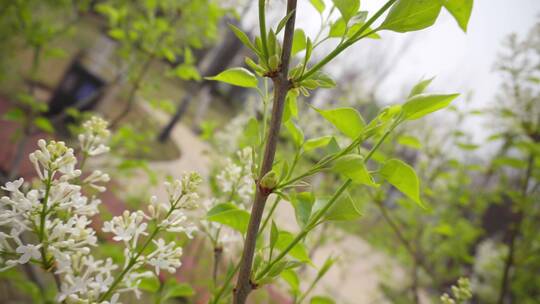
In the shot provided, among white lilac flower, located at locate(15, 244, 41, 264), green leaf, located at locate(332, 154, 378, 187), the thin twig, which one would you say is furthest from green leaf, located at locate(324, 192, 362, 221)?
the thin twig

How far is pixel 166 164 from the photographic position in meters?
8.01

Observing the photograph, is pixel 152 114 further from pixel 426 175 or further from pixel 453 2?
pixel 453 2

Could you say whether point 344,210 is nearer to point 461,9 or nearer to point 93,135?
point 461,9

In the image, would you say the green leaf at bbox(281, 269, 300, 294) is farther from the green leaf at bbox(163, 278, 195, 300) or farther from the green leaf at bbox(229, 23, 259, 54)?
the green leaf at bbox(229, 23, 259, 54)

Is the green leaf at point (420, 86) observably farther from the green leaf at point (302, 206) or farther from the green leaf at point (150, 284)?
the green leaf at point (150, 284)

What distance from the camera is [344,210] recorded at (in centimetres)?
43

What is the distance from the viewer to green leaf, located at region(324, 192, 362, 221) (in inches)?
16.7

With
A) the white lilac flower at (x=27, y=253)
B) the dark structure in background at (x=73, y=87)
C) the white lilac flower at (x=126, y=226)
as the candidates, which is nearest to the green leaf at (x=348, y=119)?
the white lilac flower at (x=126, y=226)

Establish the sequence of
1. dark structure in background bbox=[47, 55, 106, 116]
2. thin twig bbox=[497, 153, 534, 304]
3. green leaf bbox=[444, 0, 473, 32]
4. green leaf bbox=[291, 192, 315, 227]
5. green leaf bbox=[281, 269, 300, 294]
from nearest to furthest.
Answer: green leaf bbox=[444, 0, 473, 32] → green leaf bbox=[291, 192, 315, 227] → green leaf bbox=[281, 269, 300, 294] → thin twig bbox=[497, 153, 534, 304] → dark structure in background bbox=[47, 55, 106, 116]

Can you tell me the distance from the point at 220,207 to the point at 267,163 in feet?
0.40

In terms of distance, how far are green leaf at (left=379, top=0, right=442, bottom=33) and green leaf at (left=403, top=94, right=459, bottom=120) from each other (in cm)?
8

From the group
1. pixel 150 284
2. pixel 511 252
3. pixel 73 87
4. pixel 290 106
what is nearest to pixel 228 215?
pixel 290 106

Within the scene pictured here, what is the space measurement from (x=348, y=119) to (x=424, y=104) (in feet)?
0.32

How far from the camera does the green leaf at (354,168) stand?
38cm
